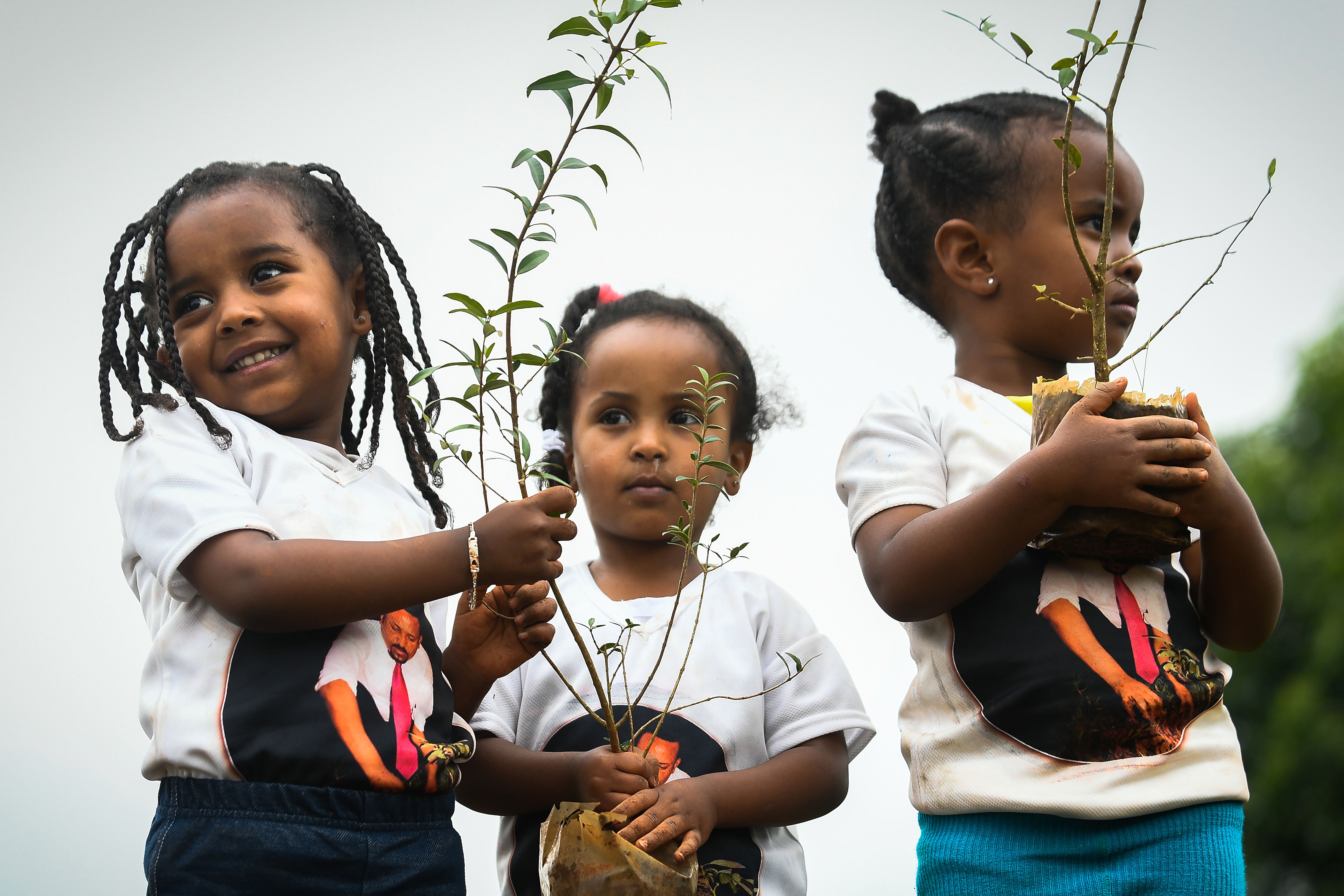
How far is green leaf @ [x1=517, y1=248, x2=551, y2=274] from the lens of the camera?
1897mm

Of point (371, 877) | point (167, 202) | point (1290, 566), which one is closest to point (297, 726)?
point (371, 877)

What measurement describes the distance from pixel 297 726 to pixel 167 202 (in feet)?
4.03

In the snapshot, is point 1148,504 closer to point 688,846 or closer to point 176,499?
point 688,846

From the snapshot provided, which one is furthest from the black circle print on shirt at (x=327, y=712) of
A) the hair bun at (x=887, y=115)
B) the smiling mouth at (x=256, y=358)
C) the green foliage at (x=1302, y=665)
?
the green foliage at (x=1302, y=665)

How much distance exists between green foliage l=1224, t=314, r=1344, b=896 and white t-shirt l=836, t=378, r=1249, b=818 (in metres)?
15.9

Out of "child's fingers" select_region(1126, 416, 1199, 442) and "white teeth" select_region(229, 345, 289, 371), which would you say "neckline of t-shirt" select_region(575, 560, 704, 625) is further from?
"child's fingers" select_region(1126, 416, 1199, 442)

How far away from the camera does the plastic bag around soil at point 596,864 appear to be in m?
1.83

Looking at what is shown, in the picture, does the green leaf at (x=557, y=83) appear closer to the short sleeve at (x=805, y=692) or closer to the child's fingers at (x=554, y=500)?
the child's fingers at (x=554, y=500)

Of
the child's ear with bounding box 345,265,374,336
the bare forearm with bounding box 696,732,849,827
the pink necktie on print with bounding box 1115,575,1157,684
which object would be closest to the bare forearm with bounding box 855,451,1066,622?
the pink necktie on print with bounding box 1115,575,1157,684

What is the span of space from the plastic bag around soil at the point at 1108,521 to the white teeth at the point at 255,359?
1566mm

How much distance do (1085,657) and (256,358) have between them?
179 cm

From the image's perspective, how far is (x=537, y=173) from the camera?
6.23ft

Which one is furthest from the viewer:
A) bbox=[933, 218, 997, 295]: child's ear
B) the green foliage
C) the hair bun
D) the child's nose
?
the green foliage

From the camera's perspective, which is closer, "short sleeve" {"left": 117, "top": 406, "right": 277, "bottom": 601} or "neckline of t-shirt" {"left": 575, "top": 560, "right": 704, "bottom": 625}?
"short sleeve" {"left": 117, "top": 406, "right": 277, "bottom": 601}
